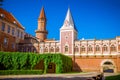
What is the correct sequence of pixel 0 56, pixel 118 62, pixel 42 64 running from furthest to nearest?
pixel 118 62, pixel 42 64, pixel 0 56

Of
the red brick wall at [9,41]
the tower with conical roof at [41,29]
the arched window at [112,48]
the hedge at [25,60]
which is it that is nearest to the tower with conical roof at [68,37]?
the arched window at [112,48]

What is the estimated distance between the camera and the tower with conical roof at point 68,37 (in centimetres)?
5809

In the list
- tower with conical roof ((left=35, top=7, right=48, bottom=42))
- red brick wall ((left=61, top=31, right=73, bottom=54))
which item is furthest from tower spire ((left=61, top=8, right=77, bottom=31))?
tower with conical roof ((left=35, top=7, right=48, bottom=42))

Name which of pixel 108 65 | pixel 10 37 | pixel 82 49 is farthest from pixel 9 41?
pixel 108 65

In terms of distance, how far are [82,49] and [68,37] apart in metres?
5.66

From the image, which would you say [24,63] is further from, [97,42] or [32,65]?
[97,42]

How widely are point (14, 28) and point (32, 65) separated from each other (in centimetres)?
1934

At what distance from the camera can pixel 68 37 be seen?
192ft

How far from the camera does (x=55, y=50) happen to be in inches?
2384

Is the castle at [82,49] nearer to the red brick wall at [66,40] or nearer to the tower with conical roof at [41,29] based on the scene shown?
the red brick wall at [66,40]

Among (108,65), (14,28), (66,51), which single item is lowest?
(108,65)

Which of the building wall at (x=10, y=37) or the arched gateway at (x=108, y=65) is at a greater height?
the building wall at (x=10, y=37)

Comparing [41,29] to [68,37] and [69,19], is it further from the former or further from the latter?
[68,37]

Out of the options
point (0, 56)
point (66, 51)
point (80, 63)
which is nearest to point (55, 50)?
point (66, 51)
